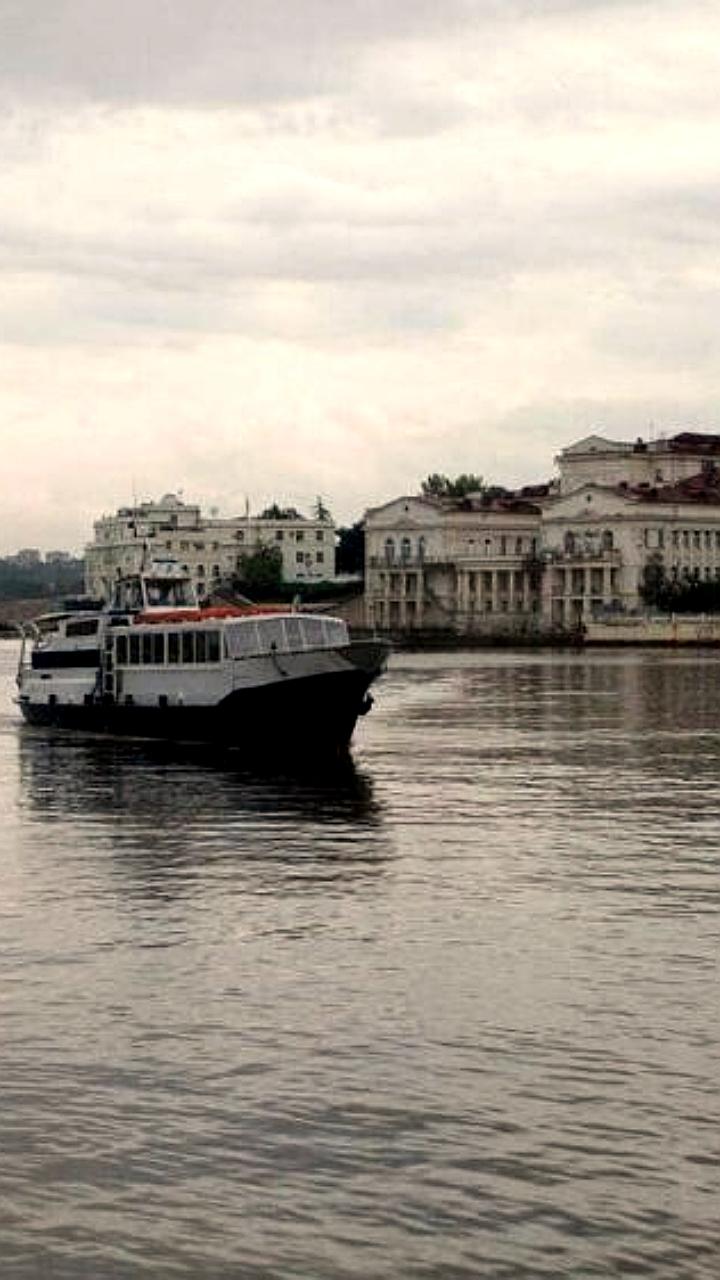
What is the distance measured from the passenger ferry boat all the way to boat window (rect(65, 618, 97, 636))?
0.04 metres

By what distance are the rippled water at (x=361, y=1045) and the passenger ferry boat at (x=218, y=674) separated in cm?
1462

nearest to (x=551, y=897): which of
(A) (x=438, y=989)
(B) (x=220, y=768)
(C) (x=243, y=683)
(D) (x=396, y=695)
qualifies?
(A) (x=438, y=989)

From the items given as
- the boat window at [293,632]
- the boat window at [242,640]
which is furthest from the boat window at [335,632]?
the boat window at [242,640]

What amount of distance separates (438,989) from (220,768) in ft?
96.5

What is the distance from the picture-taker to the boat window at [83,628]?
64.0 metres

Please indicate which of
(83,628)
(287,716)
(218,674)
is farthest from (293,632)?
(83,628)

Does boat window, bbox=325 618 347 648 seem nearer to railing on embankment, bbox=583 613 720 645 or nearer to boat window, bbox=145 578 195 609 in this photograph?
boat window, bbox=145 578 195 609

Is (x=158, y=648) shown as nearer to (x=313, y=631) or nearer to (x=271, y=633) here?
(x=271, y=633)

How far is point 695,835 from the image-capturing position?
35062mm

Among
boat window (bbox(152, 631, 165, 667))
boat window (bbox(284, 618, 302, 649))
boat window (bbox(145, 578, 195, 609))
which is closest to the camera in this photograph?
boat window (bbox(284, 618, 302, 649))

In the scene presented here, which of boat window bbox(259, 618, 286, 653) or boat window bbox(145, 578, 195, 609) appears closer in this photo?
boat window bbox(259, 618, 286, 653)

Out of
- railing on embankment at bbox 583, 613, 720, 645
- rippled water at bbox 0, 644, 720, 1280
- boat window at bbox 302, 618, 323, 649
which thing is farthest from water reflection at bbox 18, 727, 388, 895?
railing on embankment at bbox 583, 613, 720, 645

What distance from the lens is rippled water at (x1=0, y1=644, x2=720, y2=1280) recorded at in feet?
46.9

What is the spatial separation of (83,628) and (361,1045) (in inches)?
1824
